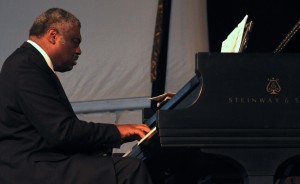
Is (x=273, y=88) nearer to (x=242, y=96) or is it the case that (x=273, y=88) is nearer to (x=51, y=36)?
(x=242, y=96)

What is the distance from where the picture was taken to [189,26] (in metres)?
4.78

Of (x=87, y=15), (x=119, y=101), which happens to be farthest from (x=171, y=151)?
(x=87, y=15)

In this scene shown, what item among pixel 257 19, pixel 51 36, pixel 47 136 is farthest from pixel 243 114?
pixel 257 19

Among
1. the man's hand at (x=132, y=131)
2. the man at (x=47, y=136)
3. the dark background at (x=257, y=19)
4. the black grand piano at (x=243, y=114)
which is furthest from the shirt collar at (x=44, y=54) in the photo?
the dark background at (x=257, y=19)

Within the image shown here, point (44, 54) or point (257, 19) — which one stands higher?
point (257, 19)

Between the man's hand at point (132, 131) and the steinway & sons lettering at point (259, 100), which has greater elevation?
the steinway & sons lettering at point (259, 100)

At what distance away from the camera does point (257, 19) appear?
5.19 meters

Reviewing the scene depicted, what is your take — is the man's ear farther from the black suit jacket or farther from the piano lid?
the piano lid

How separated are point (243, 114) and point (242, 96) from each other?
0.06 m

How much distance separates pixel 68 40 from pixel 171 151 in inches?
22.6

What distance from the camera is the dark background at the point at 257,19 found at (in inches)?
201

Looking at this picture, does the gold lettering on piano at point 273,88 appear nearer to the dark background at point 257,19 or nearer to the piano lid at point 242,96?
the piano lid at point 242,96

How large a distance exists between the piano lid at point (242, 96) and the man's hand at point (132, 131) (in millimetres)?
211

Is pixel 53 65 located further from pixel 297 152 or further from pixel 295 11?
pixel 295 11
